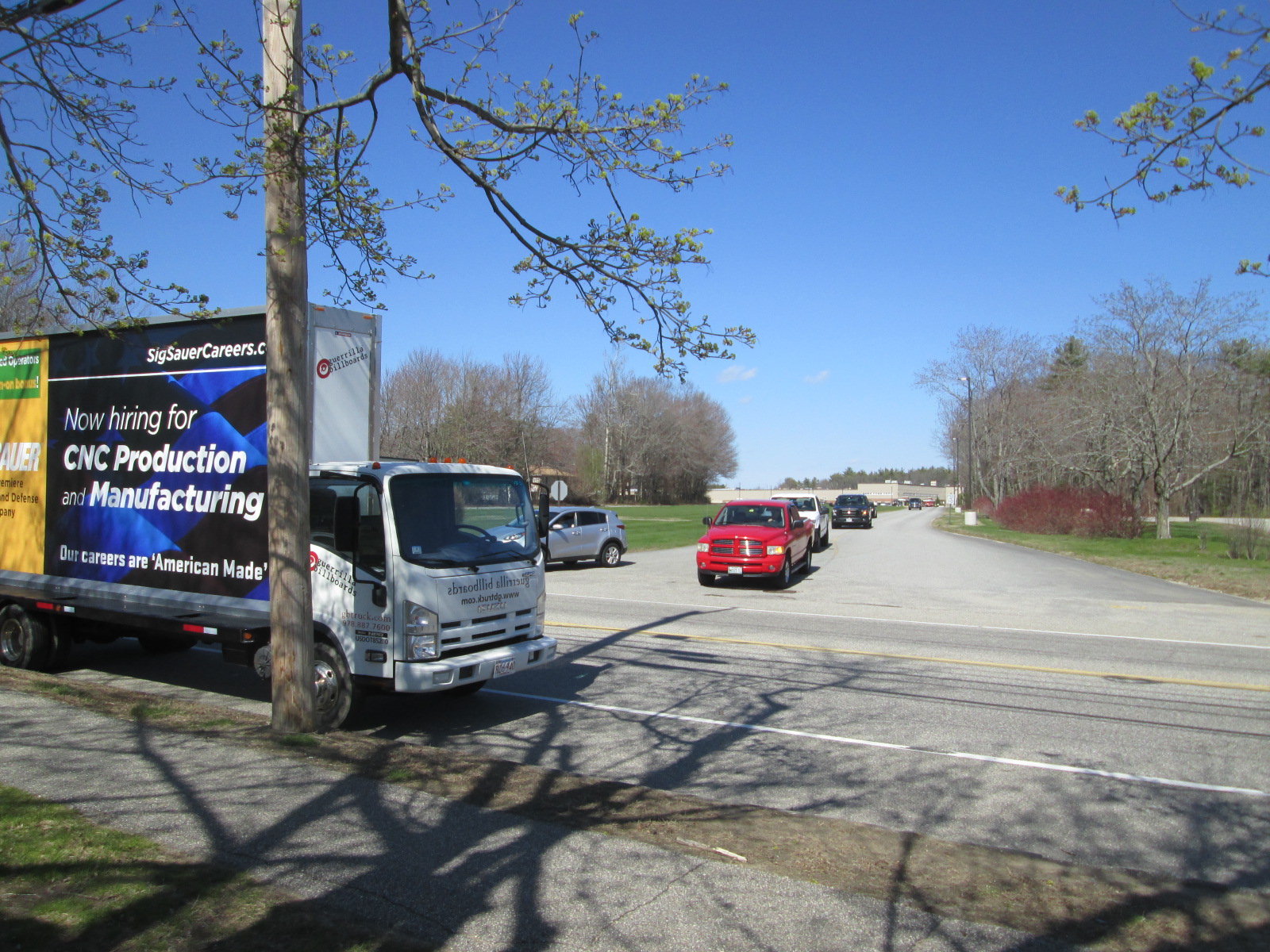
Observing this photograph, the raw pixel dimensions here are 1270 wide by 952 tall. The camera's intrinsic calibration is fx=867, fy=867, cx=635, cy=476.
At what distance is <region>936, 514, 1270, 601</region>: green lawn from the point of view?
19672 mm

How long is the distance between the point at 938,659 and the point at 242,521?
315 inches

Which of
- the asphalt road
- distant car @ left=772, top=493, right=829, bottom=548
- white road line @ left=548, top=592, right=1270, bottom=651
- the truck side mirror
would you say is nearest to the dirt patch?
the asphalt road

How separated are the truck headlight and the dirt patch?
2.24ft

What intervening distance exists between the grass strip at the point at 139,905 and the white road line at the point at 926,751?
4373 millimetres

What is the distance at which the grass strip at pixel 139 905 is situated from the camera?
342cm

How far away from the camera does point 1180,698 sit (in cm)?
861

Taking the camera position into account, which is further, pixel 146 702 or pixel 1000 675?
pixel 1000 675

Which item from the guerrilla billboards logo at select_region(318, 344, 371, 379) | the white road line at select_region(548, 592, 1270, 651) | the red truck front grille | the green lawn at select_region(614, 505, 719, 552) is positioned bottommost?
the white road line at select_region(548, 592, 1270, 651)

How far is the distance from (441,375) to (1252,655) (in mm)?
55253

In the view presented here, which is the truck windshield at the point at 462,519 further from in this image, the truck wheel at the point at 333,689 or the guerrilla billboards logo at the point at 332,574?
the truck wheel at the point at 333,689

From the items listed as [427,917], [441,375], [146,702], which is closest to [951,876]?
[427,917]

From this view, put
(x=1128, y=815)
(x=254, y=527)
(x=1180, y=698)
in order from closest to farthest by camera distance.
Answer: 1. (x=1128, y=815)
2. (x=254, y=527)
3. (x=1180, y=698)

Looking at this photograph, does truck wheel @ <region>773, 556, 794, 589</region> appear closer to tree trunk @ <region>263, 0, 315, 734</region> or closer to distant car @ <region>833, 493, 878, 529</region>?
tree trunk @ <region>263, 0, 315, 734</region>

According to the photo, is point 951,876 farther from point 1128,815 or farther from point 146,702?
point 146,702
